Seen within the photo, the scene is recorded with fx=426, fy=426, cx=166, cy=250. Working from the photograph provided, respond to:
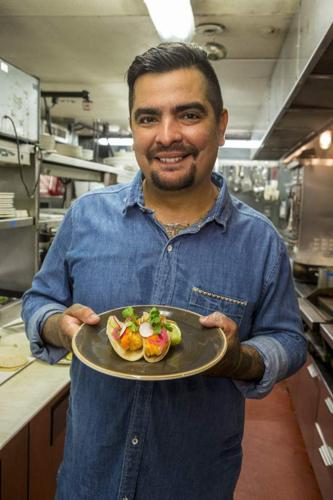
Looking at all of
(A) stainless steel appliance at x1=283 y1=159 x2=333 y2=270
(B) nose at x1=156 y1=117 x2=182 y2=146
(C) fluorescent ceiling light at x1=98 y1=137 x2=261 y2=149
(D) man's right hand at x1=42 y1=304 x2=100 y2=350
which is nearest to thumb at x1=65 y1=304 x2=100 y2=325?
(D) man's right hand at x1=42 y1=304 x2=100 y2=350

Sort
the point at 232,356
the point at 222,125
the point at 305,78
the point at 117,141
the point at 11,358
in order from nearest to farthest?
the point at 232,356, the point at 222,125, the point at 11,358, the point at 305,78, the point at 117,141

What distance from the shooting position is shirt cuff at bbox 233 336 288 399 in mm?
1143

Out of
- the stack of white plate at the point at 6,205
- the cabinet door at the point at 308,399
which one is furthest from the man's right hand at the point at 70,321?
the cabinet door at the point at 308,399

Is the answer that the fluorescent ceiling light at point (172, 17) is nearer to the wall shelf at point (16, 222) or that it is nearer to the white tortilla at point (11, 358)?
the wall shelf at point (16, 222)

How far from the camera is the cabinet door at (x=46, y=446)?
1760mm

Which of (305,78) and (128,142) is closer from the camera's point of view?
(305,78)

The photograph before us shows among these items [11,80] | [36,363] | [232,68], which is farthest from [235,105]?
[36,363]

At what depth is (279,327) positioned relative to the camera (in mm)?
1233

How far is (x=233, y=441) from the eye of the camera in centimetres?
125

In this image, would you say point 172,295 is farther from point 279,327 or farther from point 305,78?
point 305,78

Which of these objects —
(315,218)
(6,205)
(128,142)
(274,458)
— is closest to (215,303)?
(6,205)

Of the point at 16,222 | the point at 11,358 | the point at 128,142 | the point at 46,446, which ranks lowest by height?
the point at 46,446

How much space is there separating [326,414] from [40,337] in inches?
81.7

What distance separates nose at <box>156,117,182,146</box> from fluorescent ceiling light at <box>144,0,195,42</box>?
72.2 inches
